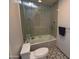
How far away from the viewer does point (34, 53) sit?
1.60 m

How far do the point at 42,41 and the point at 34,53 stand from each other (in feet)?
1.33

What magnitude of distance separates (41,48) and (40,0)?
3.57 ft

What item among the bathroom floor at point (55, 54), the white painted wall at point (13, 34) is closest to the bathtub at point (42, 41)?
the bathroom floor at point (55, 54)

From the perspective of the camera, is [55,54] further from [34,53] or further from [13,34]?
[13,34]

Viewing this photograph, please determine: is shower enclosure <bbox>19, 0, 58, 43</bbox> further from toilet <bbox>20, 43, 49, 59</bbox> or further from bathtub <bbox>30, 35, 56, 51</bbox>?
toilet <bbox>20, 43, 49, 59</bbox>

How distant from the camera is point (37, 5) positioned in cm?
204

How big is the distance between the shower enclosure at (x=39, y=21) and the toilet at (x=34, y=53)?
29 cm

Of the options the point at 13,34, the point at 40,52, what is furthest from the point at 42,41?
the point at 13,34

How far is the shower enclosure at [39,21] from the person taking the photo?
1.98 m

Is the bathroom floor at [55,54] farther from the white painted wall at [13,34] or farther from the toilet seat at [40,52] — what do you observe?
the white painted wall at [13,34]

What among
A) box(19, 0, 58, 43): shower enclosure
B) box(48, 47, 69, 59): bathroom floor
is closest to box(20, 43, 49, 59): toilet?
box(48, 47, 69, 59): bathroom floor

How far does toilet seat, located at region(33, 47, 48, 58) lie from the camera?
5.21ft
